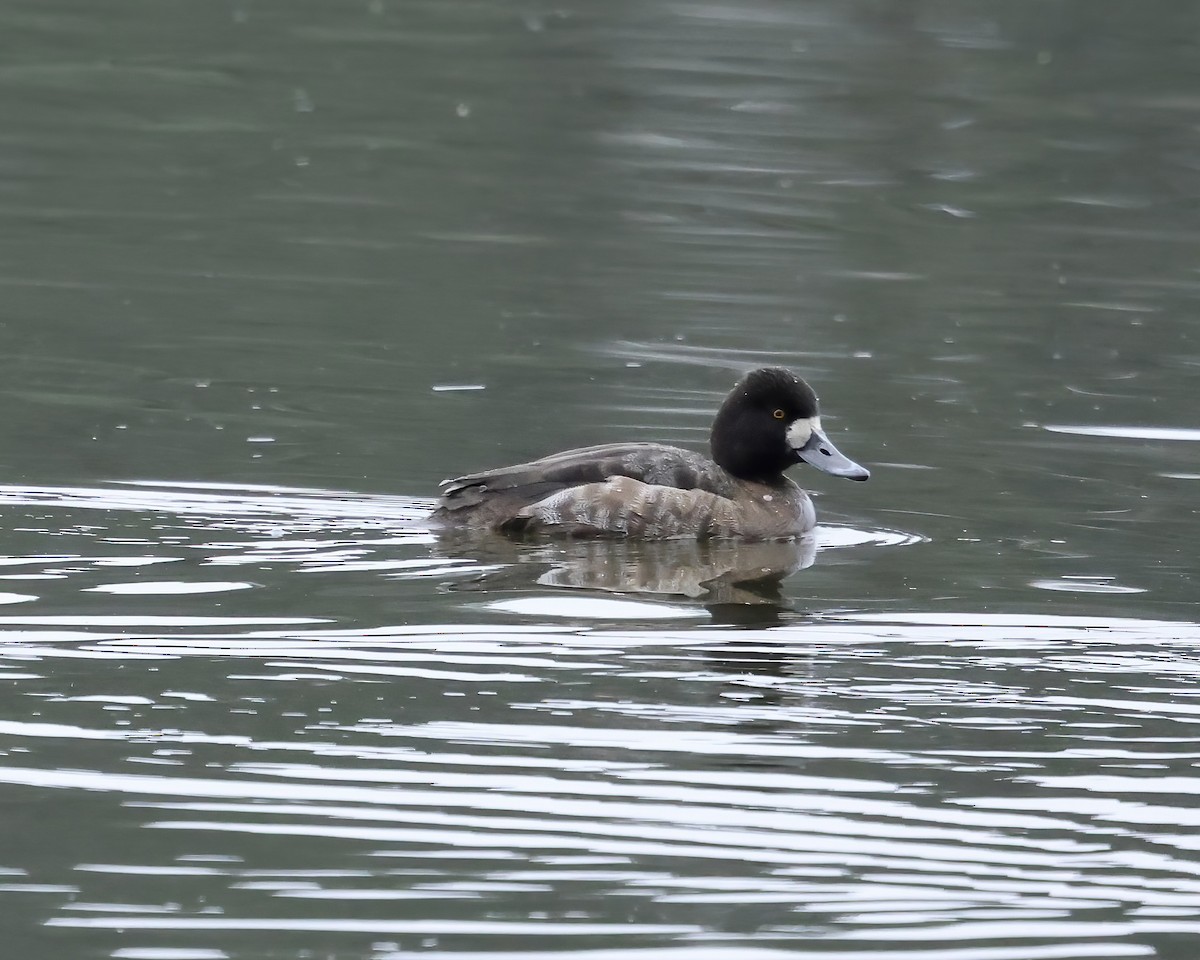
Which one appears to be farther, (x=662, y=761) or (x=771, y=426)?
(x=771, y=426)

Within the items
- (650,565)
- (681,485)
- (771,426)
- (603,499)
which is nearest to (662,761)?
(650,565)

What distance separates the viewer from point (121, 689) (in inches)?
287

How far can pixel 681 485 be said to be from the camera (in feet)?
33.3

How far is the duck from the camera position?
984cm

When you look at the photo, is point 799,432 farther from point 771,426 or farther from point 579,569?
point 579,569

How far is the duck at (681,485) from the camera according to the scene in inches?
387

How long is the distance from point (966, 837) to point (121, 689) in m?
2.83

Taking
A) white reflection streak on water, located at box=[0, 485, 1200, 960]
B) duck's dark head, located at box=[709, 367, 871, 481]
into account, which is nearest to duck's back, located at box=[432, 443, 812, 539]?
duck's dark head, located at box=[709, 367, 871, 481]

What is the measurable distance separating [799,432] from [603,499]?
1203mm

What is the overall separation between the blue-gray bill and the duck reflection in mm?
398

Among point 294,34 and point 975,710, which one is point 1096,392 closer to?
point 975,710

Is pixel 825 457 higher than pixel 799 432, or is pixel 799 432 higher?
pixel 799 432

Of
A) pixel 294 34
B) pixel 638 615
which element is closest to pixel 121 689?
pixel 638 615

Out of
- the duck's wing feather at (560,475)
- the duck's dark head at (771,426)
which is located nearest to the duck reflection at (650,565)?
the duck's wing feather at (560,475)
